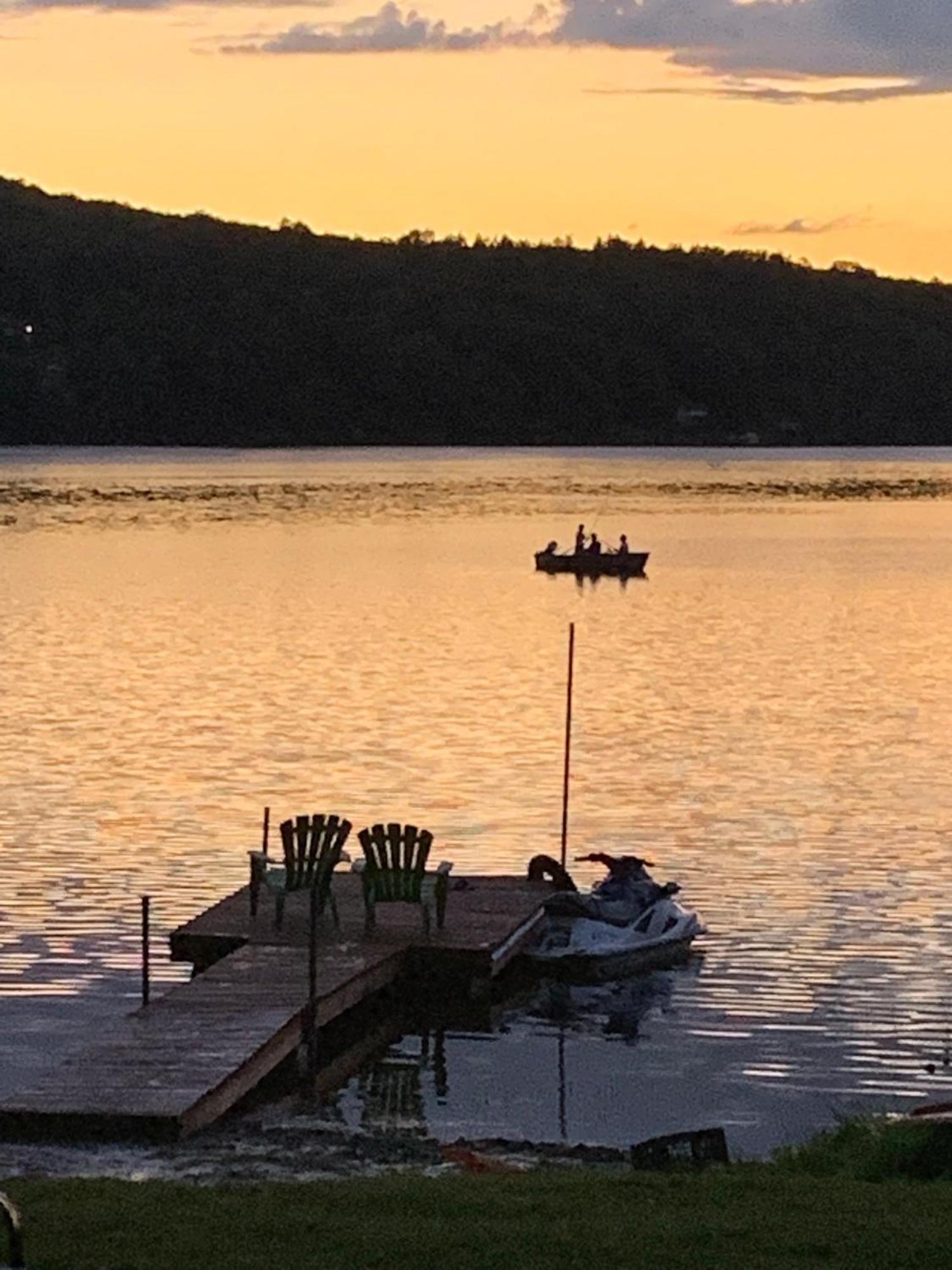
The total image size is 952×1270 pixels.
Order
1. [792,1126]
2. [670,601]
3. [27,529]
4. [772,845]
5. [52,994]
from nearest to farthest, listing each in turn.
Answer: [792,1126], [52,994], [772,845], [670,601], [27,529]

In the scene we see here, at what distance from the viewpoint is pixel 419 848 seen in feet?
78.9

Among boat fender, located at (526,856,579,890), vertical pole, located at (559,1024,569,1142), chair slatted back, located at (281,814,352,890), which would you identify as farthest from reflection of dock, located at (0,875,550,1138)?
vertical pole, located at (559,1024,569,1142)

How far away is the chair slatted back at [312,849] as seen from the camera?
23.7m

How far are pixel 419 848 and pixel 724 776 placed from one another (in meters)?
15.0

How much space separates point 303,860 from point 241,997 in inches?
131

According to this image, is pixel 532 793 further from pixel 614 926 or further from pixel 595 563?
pixel 595 563

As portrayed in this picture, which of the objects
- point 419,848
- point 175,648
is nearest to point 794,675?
point 175,648

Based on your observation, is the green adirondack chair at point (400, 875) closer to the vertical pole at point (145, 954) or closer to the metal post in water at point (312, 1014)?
the vertical pole at point (145, 954)

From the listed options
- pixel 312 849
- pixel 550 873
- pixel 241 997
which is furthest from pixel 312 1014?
pixel 550 873

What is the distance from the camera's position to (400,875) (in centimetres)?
2400

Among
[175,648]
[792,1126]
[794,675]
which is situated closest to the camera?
[792,1126]

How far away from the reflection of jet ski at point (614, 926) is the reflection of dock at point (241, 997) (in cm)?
A: 29

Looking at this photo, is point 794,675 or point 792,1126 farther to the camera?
point 794,675

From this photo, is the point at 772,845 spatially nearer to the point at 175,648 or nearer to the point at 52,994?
the point at 52,994
